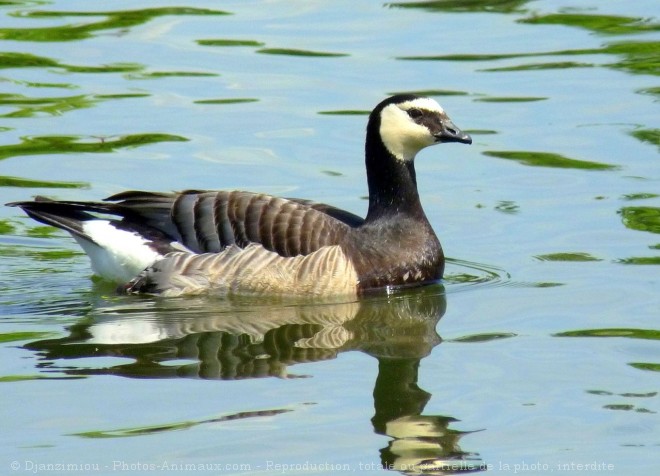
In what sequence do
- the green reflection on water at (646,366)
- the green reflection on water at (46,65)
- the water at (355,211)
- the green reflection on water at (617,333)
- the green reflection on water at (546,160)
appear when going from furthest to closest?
the green reflection on water at (46,65), the green reflection on water at (546,160), the green reflection on water at (617,333), the green reflection on water at (646,366), the water at (355,211)

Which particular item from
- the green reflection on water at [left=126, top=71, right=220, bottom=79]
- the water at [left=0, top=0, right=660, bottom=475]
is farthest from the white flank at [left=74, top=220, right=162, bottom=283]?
the green reflection on water at [left=126, top=71, right=220, bottom=79]

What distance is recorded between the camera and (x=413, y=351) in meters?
11.1

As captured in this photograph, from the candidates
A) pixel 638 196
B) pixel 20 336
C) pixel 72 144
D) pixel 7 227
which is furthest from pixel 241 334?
pixel 72 144

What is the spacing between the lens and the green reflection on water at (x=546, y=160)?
51.8 ft

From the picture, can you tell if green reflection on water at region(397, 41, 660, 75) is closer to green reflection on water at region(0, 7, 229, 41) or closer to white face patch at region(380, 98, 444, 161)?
green reflection on water at region(0, 7, 229, 41)

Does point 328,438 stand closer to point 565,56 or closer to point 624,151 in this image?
point 624,151

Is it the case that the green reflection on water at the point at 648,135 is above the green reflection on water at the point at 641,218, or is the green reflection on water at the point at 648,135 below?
above

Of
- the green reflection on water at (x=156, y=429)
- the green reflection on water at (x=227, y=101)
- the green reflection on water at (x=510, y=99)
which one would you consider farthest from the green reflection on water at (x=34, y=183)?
the green reflection on water at (x=156, y=429)

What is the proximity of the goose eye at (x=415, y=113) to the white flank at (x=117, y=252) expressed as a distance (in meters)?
2.43

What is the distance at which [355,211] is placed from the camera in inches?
580

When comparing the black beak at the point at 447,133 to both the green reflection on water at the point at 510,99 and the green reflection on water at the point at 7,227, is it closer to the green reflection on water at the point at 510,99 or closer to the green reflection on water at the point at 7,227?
the green reflection on water at the point at 7,227

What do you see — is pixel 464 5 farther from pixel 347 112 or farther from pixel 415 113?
pixel 415 113

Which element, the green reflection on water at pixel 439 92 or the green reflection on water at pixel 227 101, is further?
the green reflection on water at pixel 227 101

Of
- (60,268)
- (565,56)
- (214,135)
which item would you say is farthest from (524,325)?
(565,56)
